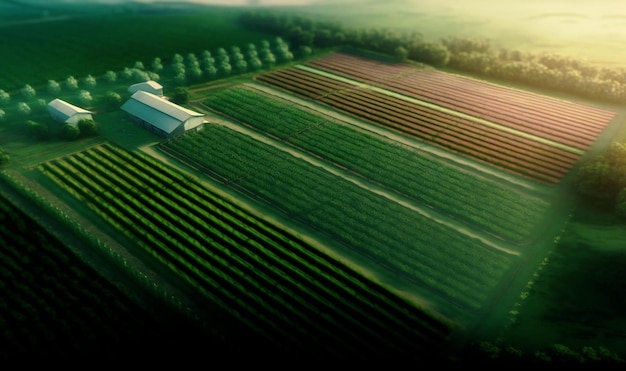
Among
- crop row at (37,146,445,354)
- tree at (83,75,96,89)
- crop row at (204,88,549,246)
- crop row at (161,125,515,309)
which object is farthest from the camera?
tree at (83,75,96,89)

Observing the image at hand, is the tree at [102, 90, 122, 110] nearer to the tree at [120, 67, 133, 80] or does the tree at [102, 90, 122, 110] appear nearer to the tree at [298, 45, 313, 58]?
the tree at [120, 67, 133, 80]

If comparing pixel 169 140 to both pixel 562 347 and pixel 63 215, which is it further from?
pixel 562 347

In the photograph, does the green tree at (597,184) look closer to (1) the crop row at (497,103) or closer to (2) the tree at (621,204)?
(2) the tree at (621,204)

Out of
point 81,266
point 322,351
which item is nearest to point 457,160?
point 322,351

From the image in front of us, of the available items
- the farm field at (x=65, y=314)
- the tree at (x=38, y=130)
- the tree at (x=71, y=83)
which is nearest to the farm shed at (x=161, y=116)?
the tree at (x=38, y=130)

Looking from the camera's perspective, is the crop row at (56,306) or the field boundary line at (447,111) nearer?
the crop row at (56,306)

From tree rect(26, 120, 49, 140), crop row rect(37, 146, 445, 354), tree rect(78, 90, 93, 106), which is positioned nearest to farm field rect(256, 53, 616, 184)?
tree rect(78, 90, 93, 106)
